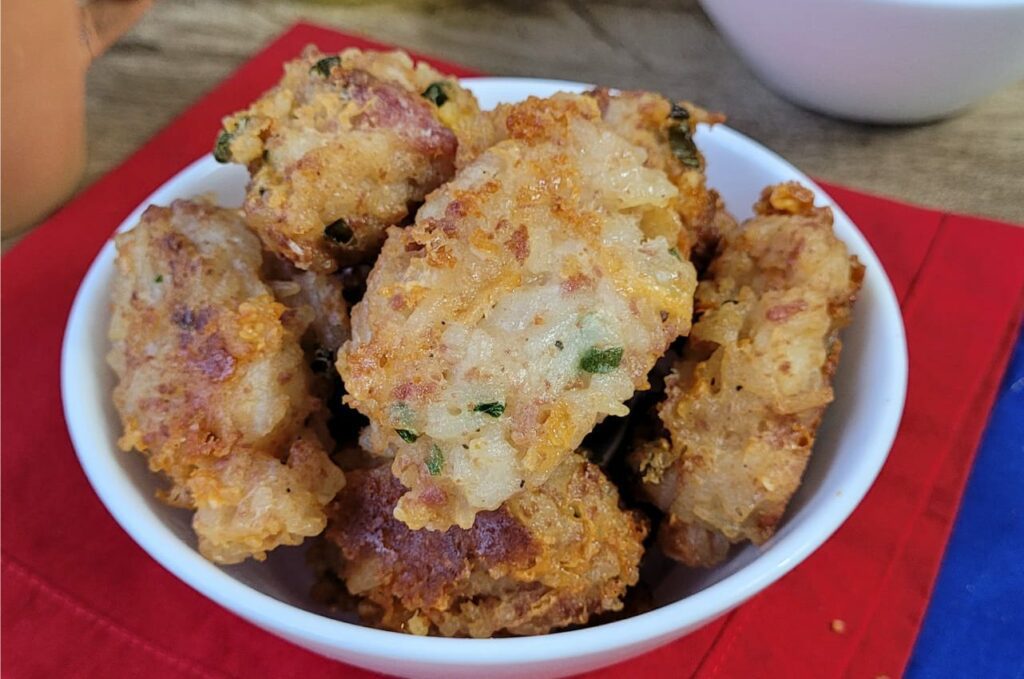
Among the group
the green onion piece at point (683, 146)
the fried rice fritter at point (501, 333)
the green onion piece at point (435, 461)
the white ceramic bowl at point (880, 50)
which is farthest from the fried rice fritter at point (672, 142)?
the white ceramic bowl at point (880, 50)

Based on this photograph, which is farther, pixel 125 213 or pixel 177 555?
pixel 125 213

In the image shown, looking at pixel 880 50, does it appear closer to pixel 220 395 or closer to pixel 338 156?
pixel 338 156

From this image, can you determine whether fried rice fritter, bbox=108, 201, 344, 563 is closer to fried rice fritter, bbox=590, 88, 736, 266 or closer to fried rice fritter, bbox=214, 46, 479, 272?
fried rice fritter, bbox=214, 46, 479, 272

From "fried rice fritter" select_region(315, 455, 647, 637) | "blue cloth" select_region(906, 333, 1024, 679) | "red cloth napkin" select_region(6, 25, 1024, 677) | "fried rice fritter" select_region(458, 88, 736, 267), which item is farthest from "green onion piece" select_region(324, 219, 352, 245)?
"blue cloth" select_region(906, 333, 1024, 679)

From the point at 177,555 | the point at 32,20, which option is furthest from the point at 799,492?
the point at 32,20

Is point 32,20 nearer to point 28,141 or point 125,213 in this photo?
point 28,141

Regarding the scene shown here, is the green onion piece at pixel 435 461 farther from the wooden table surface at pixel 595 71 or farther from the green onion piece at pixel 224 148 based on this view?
the wooden table surface at pixel 595 71
